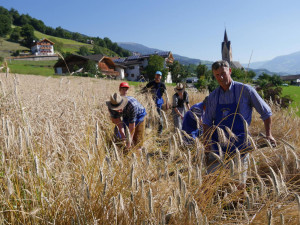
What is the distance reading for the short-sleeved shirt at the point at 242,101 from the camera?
7.17 ft

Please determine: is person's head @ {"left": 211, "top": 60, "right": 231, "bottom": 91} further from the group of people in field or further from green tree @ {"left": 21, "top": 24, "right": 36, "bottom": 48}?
green tree @ {"left": 21, "top": 24, "right": 36, "bottom": 48}

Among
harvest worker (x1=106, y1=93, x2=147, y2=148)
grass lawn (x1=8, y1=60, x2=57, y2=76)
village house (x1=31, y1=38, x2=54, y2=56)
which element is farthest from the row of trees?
harvest worker (x1=106, y1=93, x2=147, y2=148)

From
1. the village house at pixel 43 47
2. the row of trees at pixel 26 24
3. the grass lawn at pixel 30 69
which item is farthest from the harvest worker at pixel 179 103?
the row of trees at pixel 26 24

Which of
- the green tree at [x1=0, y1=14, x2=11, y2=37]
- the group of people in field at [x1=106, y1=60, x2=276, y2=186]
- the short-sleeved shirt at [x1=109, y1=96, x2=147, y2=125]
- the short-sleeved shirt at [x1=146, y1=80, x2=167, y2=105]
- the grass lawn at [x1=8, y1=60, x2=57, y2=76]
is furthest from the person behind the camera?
the green tree at [x1=0, y1=14, x2=11, y2=37]

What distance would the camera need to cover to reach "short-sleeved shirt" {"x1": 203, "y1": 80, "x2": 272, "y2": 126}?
2186 mm

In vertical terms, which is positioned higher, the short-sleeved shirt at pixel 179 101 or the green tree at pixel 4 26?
the green tree at pixel 4 26

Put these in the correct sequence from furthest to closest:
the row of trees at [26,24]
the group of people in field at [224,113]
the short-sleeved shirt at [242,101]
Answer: the row of trees at [26,24] < the short-sleeved shirt at [242,101] < the group of people in field at [224,113]

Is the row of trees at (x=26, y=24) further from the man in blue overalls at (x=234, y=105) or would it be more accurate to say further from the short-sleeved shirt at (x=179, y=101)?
the man in blue overalls at (x=234, y=105)

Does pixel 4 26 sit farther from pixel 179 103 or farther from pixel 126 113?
pixel 126 113

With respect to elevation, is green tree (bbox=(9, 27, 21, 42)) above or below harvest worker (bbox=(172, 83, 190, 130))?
above

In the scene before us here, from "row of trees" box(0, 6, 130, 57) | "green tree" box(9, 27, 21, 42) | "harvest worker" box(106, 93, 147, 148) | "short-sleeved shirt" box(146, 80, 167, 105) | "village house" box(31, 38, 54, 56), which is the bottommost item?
"harvest worker" box(106, 93, 147, 148)

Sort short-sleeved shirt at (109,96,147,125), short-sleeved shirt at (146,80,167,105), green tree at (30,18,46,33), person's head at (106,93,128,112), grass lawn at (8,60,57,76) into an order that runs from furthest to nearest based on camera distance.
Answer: green tree at (30,18,46,33), grass lawn at (8,60,57,76), short-sleeved shirt at (146,80,167,105), short-sleeved shirt at (109,96,147,125), person's head at (106,93,128,112)

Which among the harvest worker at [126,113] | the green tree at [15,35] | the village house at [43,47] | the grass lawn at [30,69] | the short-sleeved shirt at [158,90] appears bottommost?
the harvest worker at [126,113]

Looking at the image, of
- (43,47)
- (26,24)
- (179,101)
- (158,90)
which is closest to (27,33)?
(26,24)
